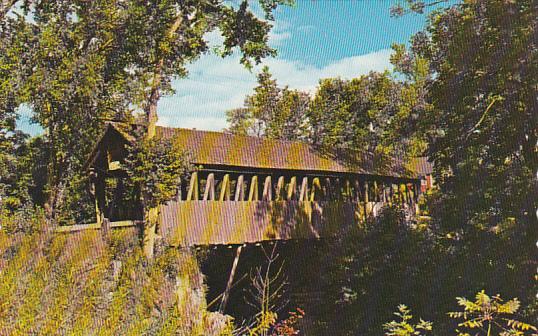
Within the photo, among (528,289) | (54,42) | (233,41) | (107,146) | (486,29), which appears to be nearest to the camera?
(528,289)

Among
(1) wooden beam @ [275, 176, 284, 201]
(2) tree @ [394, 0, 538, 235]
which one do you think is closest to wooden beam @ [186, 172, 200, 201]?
(1) wooden beam @ [275, 176, 284, 201]

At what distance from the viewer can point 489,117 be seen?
11352 millimetres

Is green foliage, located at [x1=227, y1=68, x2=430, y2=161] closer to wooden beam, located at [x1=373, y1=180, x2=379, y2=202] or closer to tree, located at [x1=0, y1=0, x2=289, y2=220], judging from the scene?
wooden beam, located at [x1=373, y1=180, x2=379, y2=202]

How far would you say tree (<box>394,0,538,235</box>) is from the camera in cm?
1027

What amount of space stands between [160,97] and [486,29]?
326 inches

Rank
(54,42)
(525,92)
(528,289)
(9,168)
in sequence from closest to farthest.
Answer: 1. (528,289)
2. (525,92)
3. (54,42)
4. (9,168)

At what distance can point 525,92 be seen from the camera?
10.5 meters

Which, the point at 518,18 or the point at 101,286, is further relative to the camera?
the point at 518,18

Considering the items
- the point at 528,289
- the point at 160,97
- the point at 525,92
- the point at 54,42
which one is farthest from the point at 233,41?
the point at 528,289

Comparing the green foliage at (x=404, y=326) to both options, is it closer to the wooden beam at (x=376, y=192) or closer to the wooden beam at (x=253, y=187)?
the wooden beam at (x=253, y=187)

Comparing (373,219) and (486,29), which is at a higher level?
(486,29)

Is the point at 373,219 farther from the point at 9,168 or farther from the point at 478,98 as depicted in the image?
the point at 9,168

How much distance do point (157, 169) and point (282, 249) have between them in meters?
6.99

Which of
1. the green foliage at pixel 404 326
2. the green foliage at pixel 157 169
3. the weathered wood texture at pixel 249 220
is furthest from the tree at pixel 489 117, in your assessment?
the green foliage at pixel 157 169
